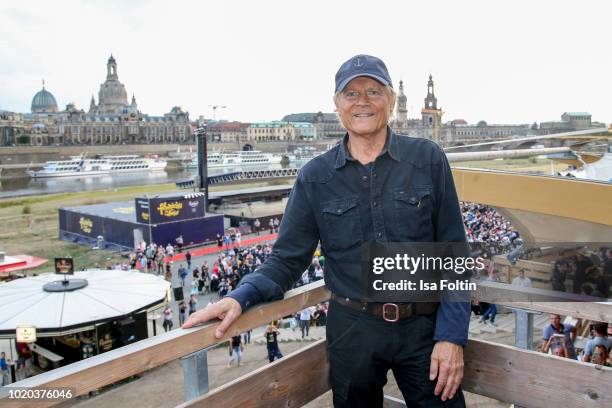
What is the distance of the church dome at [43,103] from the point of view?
142 metres

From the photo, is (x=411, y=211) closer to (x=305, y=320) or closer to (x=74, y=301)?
(x=305, y=320)

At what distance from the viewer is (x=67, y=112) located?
123 m

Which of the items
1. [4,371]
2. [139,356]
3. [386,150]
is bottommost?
[4,371]

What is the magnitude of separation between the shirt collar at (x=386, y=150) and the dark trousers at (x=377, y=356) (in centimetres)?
59

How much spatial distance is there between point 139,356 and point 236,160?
298ft

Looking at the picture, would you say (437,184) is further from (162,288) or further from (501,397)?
(162,288)

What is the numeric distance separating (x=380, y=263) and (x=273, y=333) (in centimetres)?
739

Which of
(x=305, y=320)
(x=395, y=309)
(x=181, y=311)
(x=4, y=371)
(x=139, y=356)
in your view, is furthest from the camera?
(x=181, y=311)

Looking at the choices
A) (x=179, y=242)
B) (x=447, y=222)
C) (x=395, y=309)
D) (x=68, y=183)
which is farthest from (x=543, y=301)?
(x=68, y=183)

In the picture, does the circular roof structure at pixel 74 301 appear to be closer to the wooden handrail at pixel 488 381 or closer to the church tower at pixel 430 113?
the wooden handrail at pixel 488 381

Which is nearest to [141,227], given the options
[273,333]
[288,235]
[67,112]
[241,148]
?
[273,333]

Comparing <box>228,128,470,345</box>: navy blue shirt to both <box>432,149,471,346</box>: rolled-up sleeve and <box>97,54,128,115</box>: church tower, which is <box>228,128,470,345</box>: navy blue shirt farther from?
<box>97,54,128,115</box>: church tower

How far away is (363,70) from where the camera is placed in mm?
2109

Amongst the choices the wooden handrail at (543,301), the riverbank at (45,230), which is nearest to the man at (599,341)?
the wooden handrail at (543,301)
